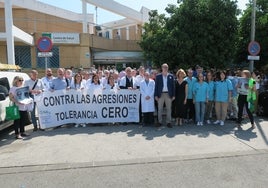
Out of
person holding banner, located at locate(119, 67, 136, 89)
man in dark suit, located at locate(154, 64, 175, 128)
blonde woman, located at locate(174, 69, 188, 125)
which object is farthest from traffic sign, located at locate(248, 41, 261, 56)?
person holding banner, located at locate(119, 67, 136, 89)

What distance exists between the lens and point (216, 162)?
6.07 m

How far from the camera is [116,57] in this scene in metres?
27.2

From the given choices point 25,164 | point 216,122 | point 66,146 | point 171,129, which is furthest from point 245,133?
point 25,164

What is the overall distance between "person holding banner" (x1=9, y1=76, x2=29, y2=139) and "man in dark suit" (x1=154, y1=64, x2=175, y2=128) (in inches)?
160

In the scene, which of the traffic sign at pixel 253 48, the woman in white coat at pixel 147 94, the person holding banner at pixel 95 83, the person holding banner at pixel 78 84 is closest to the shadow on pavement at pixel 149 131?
the woman in white coat at pixel 147 94

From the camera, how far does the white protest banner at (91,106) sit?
375 inches

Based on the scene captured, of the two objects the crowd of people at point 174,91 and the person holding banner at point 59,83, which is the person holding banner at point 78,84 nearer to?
the crowd of people at point 174,91

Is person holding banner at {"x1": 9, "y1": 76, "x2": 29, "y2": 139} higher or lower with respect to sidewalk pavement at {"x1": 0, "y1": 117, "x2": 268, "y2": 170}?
higher

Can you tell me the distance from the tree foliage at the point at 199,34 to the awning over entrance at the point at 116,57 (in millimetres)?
9647

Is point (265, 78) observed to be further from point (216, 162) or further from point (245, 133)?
point (216, 162)

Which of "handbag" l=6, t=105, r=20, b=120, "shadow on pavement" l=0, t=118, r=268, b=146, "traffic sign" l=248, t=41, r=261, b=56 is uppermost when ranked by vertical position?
"traffic sign" l=248, t=41, r=261, b=56

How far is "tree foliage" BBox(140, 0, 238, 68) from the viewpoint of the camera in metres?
16.1

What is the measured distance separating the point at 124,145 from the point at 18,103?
10.8 feet

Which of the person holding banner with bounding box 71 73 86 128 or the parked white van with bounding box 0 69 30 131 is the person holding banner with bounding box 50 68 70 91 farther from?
the parked white van with bounding box 0 69 30 131
